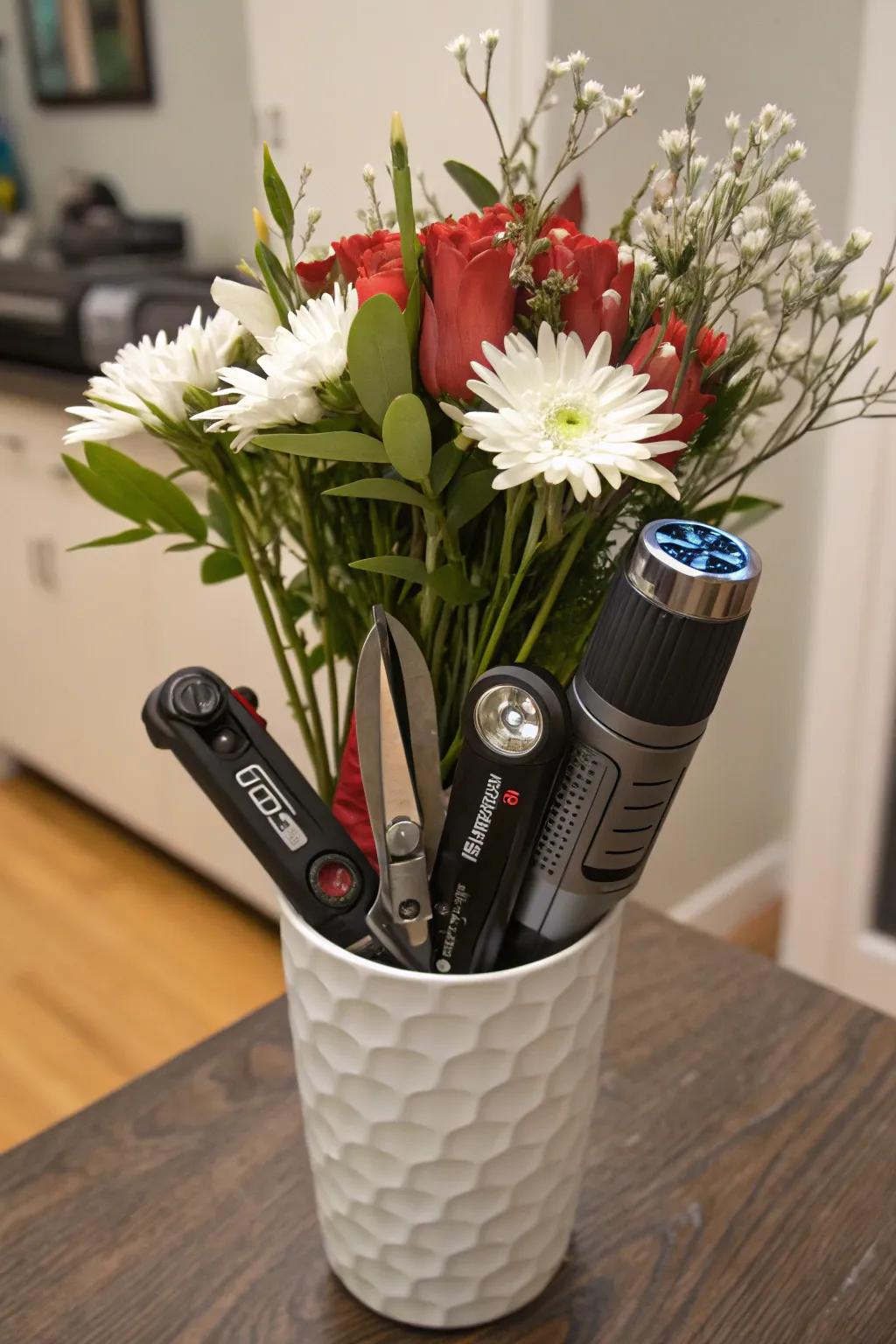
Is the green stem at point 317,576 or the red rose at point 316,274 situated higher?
the red rose at point 316,274

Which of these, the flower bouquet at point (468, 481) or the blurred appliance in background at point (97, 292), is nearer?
the flower bouquet at point (468, 481)

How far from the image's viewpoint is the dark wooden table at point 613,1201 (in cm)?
54

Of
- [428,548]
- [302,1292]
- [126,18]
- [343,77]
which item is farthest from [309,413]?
[126,18]

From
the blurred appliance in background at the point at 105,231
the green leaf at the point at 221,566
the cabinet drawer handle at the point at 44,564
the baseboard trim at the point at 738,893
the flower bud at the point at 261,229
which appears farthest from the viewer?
the blurred appliance in background at the point at 105,231

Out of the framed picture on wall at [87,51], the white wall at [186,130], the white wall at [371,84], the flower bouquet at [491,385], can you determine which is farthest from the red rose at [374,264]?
the framed picture on wall at [87,51]

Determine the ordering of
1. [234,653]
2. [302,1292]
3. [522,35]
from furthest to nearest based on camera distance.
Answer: [234,653], [522,35], [302,1292]

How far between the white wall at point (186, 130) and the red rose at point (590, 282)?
1921 millimetres

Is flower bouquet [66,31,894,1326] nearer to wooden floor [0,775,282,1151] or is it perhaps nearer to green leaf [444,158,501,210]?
green leaf [444,158,501,210]

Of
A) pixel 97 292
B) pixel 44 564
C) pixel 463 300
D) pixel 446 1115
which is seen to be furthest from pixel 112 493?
pixel 44 564

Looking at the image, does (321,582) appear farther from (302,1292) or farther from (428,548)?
(302,1292)

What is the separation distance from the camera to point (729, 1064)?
71 centimetres

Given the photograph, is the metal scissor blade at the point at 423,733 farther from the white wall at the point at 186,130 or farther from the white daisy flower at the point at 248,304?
the white wall at the point at 186,130

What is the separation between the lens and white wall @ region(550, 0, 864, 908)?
45.6 inches

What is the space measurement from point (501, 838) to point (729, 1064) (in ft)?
1.12
